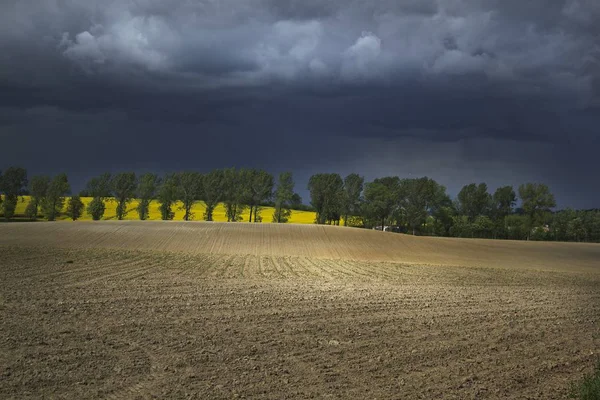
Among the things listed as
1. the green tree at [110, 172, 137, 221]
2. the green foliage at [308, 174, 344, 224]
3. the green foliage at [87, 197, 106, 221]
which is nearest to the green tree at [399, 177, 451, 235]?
the green foliage at [308, 174, 344, 224]

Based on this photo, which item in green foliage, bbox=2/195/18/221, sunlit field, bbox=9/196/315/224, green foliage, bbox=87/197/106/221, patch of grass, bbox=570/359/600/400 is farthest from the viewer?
sunlit field, bbox=9/196/315/224

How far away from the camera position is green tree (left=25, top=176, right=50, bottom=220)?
10369cm

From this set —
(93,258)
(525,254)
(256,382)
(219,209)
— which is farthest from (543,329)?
(219,209)

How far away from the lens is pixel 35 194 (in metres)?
105

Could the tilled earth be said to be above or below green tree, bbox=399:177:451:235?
below

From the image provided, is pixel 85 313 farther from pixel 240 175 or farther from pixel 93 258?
pixel 240 175

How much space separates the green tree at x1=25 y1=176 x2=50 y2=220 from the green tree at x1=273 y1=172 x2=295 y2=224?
46.7 meters

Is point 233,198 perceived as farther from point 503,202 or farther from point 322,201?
point 503,202

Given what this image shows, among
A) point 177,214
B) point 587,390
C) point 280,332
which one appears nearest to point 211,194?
point 177,214

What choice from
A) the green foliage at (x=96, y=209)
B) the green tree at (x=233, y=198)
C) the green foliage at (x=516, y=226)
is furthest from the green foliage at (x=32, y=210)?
the green foliage at (x=516, y=226)

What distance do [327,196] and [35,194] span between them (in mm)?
59027

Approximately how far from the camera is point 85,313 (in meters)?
16.7

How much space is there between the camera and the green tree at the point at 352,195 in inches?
4063

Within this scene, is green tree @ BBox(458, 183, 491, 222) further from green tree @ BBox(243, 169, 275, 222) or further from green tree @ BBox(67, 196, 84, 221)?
green tree @ BBox(67, 196, 84, 221)
